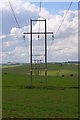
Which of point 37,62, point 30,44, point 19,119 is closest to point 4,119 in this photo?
point 19,119

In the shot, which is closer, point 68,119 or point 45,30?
point 68,119

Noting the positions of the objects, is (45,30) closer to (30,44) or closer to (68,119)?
(30,44)

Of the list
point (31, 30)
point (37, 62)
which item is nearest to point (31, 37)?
point (31, 30)

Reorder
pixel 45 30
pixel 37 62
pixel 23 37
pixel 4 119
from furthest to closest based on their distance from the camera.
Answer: pixel 37 62, pixel 45 30, pixel 23 37, pixel 4 119

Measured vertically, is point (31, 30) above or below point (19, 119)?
above

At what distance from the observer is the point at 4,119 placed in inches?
731

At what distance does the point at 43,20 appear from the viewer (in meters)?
56.6

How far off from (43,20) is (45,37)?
2.33 meters

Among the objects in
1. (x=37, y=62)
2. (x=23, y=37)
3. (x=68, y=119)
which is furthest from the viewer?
(x=37, y=62)

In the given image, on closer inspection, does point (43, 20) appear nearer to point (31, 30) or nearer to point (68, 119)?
point (31, 30)

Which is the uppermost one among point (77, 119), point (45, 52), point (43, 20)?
point (43, 20)

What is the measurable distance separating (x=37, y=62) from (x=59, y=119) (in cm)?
7217

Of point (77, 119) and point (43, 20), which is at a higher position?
point (43, 20)

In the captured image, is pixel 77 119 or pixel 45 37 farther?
pixel 45 37
